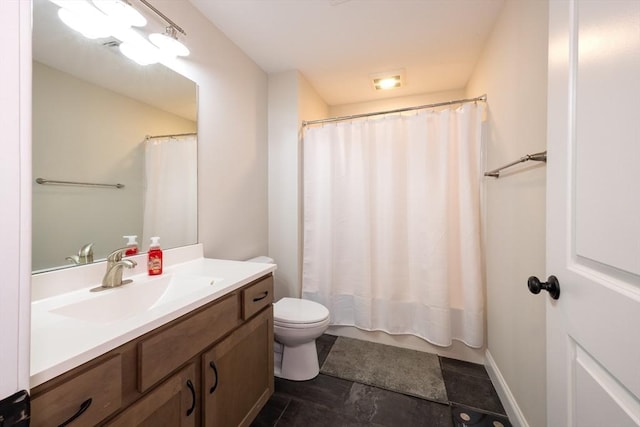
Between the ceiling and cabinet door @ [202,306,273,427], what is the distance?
1794 mm

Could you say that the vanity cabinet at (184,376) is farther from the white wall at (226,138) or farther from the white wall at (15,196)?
the white wall at (226,138)

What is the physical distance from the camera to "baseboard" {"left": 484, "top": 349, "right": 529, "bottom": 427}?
1.24m

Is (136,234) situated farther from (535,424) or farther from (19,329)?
(535,424)

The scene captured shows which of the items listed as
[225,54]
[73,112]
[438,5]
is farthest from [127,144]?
[438,5]

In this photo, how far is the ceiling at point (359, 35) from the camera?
1506 millimetres

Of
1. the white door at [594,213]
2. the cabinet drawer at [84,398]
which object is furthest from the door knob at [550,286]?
the cabinet drawer at [84,398]

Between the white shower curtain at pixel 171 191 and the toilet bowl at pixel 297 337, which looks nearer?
the white shower curtain at pixel 171 191

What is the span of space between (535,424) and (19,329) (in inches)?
69.5

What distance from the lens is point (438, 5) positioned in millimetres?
1487

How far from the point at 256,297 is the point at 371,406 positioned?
94 cm

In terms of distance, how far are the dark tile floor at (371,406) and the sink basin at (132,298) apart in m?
0.82

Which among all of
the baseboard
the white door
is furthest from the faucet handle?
the baseboard

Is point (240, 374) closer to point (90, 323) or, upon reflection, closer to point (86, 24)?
point (90, 323)

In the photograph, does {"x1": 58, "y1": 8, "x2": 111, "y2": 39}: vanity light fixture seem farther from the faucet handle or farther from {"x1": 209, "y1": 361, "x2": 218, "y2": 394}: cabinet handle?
{"x1": 209, "y1": 361, "x2": 218, "y2": 394}: cabinet handle
